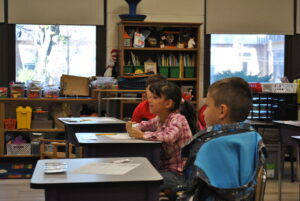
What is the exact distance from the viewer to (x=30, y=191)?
17.9ft

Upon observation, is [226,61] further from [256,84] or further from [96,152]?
[96,152]

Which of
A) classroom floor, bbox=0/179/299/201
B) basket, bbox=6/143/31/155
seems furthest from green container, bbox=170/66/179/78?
basket, bbox=6/143/31/155

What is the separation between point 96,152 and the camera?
313 centimetres

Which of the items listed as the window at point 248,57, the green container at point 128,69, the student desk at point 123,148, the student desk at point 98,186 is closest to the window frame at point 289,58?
the window at point 248,57

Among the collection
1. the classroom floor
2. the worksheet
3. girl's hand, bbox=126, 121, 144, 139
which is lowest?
the classroom floor

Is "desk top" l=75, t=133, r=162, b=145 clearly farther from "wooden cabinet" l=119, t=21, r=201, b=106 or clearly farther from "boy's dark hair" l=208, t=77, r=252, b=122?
"wooden cabinet" l=119, t=21, r=201, b=106

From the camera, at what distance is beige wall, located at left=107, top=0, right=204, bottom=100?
6934 mm

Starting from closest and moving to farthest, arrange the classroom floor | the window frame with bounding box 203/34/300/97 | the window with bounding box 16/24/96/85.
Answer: the classroom floor
the window with bounding box 16/24/96/85
the window frame with bounding box 203/34/300/97

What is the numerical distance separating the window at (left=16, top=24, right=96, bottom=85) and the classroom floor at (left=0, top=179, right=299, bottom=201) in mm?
1592

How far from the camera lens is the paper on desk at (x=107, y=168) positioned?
218 centimetres

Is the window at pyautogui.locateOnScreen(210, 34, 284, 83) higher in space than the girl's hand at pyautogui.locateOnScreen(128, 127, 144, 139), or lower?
higher

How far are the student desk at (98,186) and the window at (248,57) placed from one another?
17.5ft

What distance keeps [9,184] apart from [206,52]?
332cm

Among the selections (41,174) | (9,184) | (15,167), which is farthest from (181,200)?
(15,167)
